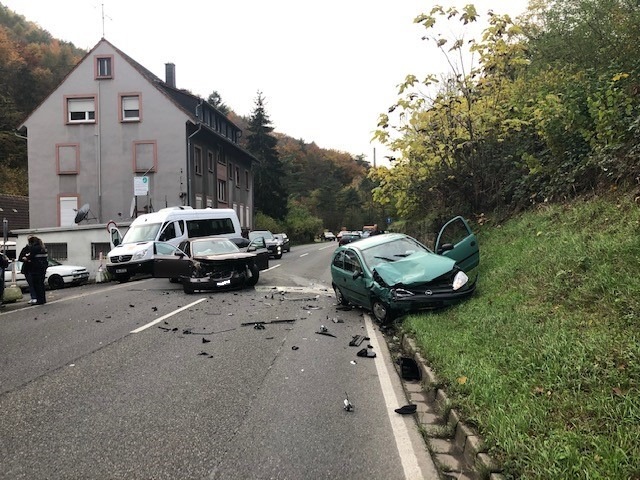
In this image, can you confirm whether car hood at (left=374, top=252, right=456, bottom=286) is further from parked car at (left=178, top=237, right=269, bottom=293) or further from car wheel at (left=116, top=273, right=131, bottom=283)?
car wheel at (left=116, top=273, right=131, bottom=283)

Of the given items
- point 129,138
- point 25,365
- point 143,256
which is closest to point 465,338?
point 25,365

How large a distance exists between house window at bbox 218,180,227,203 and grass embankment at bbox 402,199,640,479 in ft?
106

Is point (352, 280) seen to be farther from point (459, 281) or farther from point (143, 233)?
point (143, 233)

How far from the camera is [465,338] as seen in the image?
246 inches

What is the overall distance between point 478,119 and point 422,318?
846 centimetres

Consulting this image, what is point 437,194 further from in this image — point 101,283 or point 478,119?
point 101,283

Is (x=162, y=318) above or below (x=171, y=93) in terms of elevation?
below

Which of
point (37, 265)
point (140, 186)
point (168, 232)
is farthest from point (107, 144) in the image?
point (37, 265)

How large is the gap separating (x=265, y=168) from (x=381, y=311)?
52.7 m

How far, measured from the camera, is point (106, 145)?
33312 millimetres

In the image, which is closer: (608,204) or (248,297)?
(608,204)

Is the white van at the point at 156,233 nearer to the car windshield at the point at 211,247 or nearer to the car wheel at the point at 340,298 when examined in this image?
the car windshield at the point at 211,247

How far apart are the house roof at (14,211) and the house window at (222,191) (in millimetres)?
15009

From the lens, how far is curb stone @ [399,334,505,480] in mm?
3482
